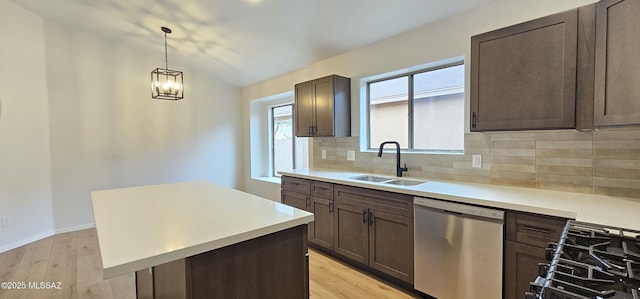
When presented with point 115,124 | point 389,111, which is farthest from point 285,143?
point 115,124

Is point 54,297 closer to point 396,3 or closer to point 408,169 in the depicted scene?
point 408,169

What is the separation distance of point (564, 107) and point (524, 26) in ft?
1.90

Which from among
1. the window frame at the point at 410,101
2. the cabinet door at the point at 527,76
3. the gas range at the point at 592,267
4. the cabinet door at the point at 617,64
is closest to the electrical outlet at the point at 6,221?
the window frame at the point at 410,101

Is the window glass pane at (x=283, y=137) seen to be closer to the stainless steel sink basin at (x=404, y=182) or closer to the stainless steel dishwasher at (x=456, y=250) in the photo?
the stainless steel sink basin at (x=404, y=182)

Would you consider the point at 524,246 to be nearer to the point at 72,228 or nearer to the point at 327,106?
the point at 327,106

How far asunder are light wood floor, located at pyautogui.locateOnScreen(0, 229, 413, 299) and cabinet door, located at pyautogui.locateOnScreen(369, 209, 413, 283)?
17 centimetres

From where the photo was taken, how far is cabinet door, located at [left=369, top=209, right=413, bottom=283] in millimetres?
2229

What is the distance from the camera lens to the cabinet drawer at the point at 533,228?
5.03 feet

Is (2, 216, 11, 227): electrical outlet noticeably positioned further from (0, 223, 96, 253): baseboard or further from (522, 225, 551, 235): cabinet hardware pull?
(522, 225, 551, 235): cabinet hardware pull

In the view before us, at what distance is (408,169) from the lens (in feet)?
9.55

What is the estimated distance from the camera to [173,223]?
1.33 meters

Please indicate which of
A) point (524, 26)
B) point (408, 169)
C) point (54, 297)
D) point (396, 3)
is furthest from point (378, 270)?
point (54, 297)

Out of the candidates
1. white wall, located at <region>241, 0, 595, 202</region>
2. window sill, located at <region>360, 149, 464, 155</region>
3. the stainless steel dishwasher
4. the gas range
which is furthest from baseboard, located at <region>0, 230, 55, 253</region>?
the gas range

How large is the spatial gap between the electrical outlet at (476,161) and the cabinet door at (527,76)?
38 cm
